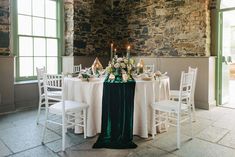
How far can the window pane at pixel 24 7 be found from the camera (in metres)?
4.74

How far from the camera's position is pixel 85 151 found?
267 centimetres

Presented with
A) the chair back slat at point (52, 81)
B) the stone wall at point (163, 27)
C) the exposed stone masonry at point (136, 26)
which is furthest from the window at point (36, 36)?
the stone wall at point (163, 27)

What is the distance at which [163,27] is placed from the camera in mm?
5492

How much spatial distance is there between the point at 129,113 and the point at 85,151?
75 centimetres

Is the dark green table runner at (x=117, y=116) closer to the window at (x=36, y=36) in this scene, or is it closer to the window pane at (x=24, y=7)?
the window at (x=36, y=36)

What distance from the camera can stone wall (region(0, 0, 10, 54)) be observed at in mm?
4223

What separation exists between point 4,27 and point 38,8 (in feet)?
3.64

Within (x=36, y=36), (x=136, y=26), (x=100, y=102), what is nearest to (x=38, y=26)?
(x=36, y=36)

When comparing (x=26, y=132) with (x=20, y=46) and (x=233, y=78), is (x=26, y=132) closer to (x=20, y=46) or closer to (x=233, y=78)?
(x=20, y=46)

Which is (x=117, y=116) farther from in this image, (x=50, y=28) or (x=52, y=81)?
(x=50, y=28)

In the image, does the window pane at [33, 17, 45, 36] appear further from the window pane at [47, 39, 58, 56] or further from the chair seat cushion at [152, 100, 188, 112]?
the chair seat cushion at [152, 100, 188, 112]

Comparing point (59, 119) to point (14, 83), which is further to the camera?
point (14, 83)

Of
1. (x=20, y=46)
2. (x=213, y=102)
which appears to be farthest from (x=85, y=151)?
(x=213, y=102)

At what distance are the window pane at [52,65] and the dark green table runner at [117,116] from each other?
299 centimetres
